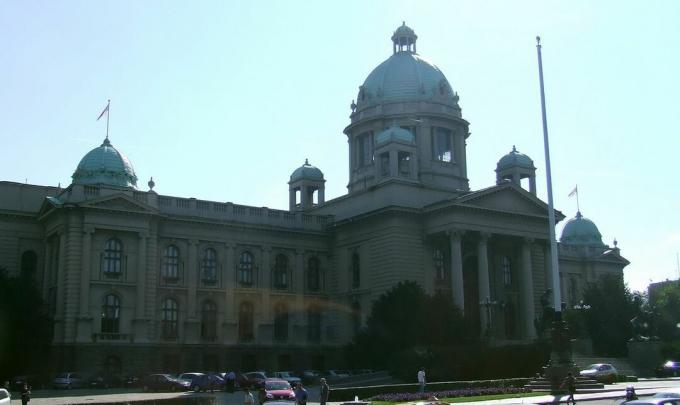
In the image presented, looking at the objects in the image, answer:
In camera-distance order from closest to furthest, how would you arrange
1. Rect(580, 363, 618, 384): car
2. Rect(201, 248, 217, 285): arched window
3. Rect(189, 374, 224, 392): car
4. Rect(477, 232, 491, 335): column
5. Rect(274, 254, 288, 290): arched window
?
Rect(189, 374, 224, 392): car, Rect(580, 363, 618, 384): car, Rect(477, 232, 491, 335): column, Rect(201, 248, 217, 285): arched window, Rect(274, 254, 288, 290): arched window

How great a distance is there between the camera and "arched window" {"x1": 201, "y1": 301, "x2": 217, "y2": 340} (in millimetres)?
70812

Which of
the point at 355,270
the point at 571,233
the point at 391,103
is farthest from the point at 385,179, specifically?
the point at 571,233

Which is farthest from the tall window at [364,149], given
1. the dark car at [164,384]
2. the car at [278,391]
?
the car at [278,391]

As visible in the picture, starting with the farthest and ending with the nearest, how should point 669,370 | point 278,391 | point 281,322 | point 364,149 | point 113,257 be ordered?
1. point 364,149
2. point 281,322
3. point 113,257
4. point 669,370
5. point 278,391

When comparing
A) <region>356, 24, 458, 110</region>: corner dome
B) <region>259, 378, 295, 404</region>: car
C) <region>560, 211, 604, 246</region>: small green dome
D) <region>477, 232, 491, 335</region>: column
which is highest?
<region>356, 24, 458, 110</region>: corner dome

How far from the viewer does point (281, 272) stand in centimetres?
7638

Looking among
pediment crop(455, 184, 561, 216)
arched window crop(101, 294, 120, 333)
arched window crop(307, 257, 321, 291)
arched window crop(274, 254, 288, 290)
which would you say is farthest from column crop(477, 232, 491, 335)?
arched window crop(101, 294, 120, 333)

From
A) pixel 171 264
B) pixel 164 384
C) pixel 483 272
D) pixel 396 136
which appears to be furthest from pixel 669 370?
pixel 171 264

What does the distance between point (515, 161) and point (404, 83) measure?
13776 millimetres

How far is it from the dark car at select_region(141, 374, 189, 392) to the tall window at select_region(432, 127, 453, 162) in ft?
125

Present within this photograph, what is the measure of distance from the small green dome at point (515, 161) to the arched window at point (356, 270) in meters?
19.2

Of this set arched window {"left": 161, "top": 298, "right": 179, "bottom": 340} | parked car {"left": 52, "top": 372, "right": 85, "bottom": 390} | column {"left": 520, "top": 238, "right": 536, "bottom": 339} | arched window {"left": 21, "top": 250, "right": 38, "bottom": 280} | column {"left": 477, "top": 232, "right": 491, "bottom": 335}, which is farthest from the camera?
column {"left": 520, "top": 238, "right": 536, "bottom": 339}

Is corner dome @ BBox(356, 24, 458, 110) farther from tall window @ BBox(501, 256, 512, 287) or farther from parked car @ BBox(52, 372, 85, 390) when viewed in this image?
parked car @ BBox(52, 372, 85, 390)

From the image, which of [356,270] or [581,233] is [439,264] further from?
[581,233]
